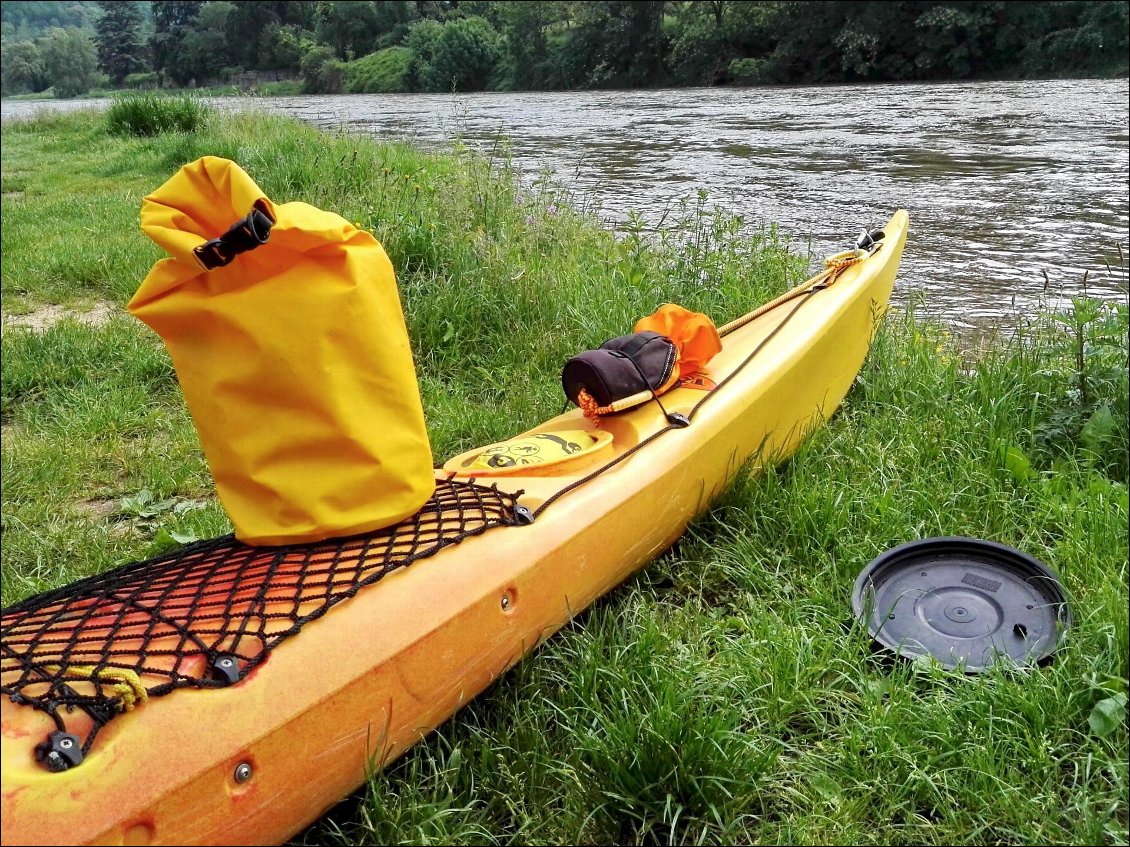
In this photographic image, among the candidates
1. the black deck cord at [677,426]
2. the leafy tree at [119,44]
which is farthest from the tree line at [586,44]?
the black deck cord at [677,426]

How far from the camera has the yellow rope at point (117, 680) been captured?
1.29 meters

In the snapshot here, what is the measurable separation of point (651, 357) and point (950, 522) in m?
0.89

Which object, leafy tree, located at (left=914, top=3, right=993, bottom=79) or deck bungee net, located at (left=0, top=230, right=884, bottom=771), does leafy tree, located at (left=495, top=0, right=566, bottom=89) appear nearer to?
leafy tree, located at (left=914, top=3, right=993, bottom=79)

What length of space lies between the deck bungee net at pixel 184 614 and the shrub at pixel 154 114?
1081 centimetres

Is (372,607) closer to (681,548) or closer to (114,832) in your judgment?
(114,832)

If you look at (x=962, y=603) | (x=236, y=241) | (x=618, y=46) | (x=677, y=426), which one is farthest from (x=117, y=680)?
(x=618, y=46)

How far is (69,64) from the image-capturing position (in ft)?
223

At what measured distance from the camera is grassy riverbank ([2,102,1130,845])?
1524mm

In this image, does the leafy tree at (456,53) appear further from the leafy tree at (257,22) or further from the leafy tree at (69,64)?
the leafy tree at (69,64)

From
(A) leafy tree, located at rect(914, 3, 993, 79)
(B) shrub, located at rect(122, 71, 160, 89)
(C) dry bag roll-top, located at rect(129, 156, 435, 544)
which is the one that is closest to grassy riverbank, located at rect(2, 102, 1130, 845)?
(C) dry bag roll-top, located at rect(129, 156, 435, 544)

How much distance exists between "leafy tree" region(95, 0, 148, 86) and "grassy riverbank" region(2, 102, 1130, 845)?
250ft

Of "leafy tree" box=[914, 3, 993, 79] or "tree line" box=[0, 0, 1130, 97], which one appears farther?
"leafy tree" box=[914, 3, 993, 79]

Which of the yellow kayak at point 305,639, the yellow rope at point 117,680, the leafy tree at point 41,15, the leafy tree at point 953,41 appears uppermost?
the leafy tree at point 41,15

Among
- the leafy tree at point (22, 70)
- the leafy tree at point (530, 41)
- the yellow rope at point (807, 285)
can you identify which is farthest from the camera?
the leafy tree at point (22, 70)
